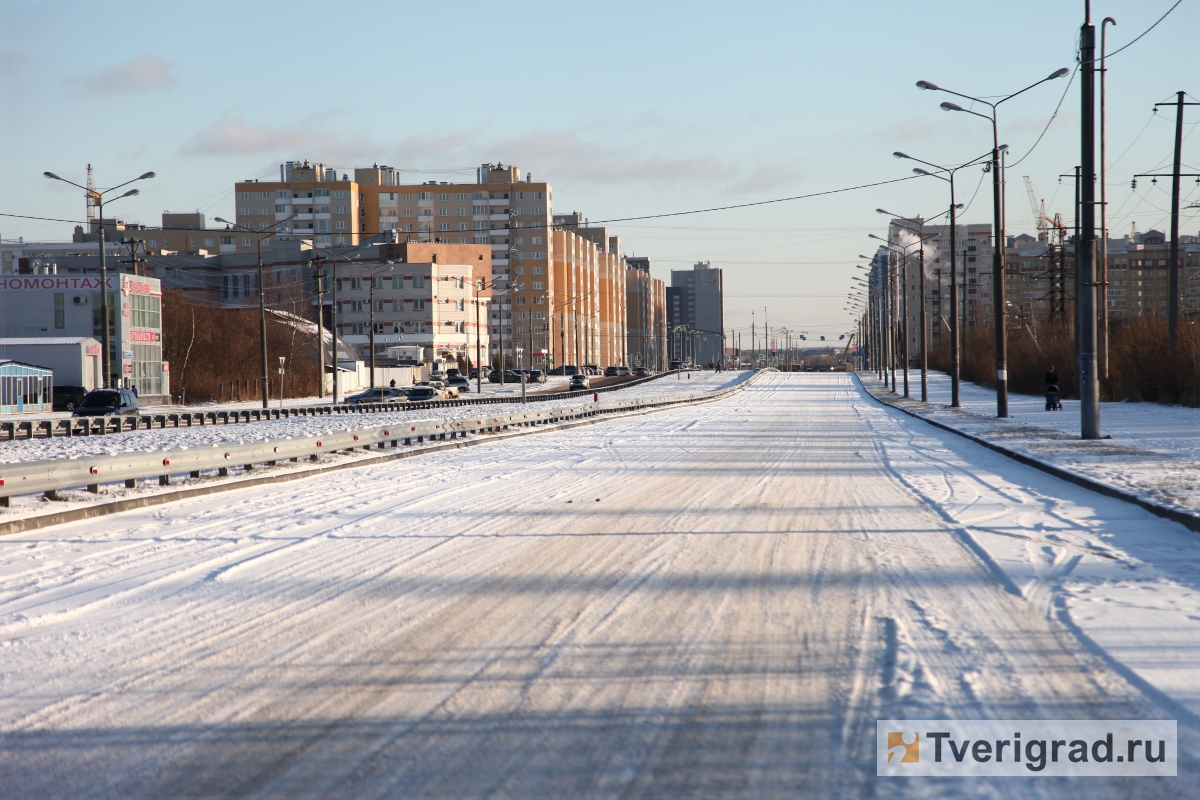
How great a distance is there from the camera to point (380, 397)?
63.6 metres

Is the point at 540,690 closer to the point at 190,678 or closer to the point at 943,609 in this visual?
the point at 190,678

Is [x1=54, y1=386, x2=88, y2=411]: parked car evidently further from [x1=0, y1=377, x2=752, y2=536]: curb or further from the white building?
[x1=0, y1=377, x2=752, y2=536]: curb

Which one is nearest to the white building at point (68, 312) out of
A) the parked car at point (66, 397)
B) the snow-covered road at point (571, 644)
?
the parked car at point (66, 397)

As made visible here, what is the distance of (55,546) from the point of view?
1146 centimetres

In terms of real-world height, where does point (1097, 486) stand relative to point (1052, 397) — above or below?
below

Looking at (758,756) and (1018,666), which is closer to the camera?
(758,756)

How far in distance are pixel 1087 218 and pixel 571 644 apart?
20.2 metres

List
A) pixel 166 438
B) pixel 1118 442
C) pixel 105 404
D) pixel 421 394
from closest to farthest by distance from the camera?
1. pixel 1118 442
2. pixel 166 438
3. pixel 105 404
4. pixel 421 394

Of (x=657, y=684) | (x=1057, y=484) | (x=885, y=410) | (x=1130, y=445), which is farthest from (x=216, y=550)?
(x=885, y=410)

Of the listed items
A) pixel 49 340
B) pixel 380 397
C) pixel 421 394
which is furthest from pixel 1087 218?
pixel 49 340

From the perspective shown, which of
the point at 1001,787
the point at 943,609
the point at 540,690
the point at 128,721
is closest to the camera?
the point at 1001,787

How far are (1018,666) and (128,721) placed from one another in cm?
497

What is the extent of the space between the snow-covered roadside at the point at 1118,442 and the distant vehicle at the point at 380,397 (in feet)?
102

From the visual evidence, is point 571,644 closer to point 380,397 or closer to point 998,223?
point 998,223
